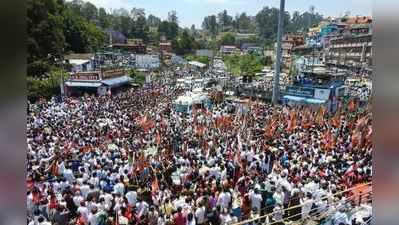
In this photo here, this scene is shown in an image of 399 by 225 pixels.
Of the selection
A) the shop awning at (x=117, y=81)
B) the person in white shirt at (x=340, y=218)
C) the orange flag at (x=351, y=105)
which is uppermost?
the shop awning at (x=117, y=81)

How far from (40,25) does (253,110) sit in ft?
9.94

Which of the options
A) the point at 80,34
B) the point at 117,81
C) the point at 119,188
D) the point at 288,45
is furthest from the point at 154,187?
the point at 288,45

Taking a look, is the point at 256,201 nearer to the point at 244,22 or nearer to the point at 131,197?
the point at 131,197

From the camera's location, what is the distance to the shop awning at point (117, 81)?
210 inches

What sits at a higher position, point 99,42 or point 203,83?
point 99,42

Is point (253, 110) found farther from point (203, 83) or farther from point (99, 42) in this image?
point (99, 42)

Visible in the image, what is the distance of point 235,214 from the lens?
9.79ft

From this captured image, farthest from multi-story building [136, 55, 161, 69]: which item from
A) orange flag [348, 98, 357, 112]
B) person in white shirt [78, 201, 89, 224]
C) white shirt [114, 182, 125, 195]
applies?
person in white shirt [78, 201, 89, 224]

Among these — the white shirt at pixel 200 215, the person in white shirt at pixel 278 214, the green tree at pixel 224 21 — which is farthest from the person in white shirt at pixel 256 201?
the green tree at pixel 224 21

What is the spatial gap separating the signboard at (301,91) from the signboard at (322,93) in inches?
2.2

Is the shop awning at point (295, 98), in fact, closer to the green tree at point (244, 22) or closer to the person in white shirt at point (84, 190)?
the green tree at point (244, 22)

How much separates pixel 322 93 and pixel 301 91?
34 centimetres

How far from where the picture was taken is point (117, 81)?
5449 mm
